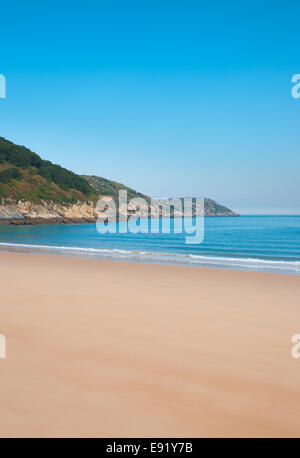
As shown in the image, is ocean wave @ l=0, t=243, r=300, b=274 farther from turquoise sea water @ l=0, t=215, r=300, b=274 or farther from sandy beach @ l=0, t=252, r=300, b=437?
sandy beach @ l=0, t=252, r=300, b=437

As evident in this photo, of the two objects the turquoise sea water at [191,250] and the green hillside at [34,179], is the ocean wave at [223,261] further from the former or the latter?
the green hillside at [34,179]

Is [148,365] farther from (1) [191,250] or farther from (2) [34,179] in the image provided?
(2) [34,179]

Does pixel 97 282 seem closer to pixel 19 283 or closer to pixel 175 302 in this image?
pixel 19 283

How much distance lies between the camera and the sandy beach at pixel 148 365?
3447 millimetres

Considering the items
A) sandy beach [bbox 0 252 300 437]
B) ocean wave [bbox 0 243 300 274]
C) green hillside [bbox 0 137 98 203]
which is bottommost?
ocean wave [bbox 0 243 300 274]

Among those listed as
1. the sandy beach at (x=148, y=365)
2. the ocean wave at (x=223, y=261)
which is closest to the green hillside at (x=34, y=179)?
the ocean wave at (x=223, y=261)

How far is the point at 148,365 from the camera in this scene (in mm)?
4832

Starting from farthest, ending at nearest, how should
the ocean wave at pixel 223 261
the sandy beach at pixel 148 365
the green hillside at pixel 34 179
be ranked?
1. the green hillside at pixel 34 179
2. the ocean wave at pixel 223 261
3. the sandy beach at pixel 148 365

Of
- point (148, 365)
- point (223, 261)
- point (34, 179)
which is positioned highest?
point (34, 179)

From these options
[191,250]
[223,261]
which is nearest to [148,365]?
[223,261]

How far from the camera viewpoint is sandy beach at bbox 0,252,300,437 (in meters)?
3.45

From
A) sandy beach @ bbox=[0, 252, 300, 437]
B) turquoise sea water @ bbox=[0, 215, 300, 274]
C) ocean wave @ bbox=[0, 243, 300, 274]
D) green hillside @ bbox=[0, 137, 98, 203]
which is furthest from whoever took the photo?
green hillside @ bbox=[0, 137, 98, 203]

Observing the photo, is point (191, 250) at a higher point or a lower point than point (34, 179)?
lower

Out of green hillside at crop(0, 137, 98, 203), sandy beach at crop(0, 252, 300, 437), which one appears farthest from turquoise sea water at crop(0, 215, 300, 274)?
green hillside at crop(0, 137, 98, 203)
